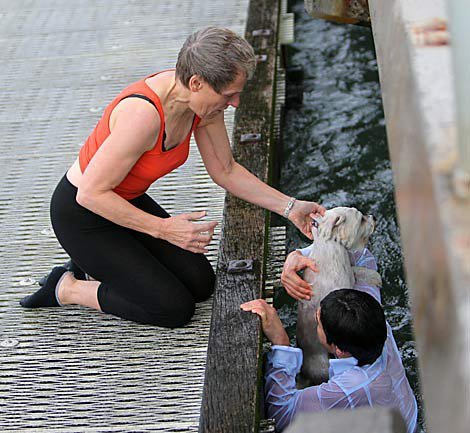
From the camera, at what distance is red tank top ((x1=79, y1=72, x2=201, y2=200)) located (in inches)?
133

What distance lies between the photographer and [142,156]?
3465 mm

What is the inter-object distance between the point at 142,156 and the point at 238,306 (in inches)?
30.6

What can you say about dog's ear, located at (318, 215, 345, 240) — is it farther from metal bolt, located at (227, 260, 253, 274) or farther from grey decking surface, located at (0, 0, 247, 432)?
grey decking surface, located at (0, 0, 247, 432)

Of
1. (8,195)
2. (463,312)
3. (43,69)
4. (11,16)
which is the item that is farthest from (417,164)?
(11,16)

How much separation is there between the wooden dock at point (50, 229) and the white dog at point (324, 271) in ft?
0.91

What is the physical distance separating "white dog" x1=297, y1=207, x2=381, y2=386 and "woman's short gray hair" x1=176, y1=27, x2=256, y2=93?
947 millimetres

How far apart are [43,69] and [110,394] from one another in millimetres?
3896

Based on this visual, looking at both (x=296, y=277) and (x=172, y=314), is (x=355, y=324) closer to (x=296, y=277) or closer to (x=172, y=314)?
(x=296, y=277)

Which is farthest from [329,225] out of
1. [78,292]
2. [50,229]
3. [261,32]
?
[261,32]

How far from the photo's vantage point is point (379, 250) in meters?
5.41

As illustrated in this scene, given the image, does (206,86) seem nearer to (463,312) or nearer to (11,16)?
(463,312)

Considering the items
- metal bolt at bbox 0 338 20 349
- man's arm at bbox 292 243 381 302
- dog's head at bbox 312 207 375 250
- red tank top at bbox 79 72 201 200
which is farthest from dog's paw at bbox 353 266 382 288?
metal bolt at bbox 0 338 20 349

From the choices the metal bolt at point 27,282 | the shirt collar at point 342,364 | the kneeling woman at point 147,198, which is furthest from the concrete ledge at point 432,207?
the metal bolt at point 27,282

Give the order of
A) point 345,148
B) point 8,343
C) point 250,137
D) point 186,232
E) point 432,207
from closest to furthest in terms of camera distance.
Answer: point 432,207
point 186,232
point 8,343
point 250,137
point 345,148
